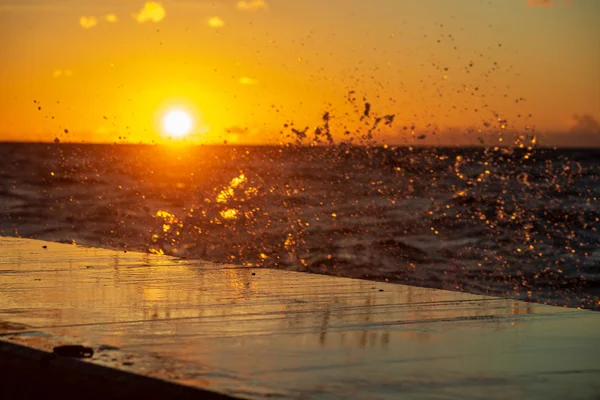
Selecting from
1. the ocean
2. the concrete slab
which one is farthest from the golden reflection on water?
the ocean

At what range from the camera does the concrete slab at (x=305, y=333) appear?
137 inches

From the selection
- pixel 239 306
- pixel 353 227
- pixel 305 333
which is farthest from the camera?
pixel 353 227

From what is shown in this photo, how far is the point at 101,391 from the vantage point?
3.44 m

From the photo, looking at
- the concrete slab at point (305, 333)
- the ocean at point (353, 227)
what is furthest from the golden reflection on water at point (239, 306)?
the ocean at point (353, 227)

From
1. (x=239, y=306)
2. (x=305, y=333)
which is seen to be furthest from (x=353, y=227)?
(x=305, y=333)

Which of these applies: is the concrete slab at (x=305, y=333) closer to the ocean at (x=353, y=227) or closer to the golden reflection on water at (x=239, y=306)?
the golden reflection on water at (x=239, y=306)

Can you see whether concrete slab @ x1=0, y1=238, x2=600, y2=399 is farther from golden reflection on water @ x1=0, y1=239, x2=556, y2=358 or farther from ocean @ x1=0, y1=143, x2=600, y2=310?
ocean @ x1=0, y1=143, x2=600, y2=310

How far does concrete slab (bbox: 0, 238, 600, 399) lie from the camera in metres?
3.48

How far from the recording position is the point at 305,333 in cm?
441

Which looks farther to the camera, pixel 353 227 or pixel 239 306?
pixel 353 227

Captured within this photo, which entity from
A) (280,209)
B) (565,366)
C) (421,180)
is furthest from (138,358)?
(421,180)

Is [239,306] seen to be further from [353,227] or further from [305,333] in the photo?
[353,227]

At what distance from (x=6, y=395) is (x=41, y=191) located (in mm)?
32502

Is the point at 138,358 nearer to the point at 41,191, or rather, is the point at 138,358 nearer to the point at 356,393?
the point at 356,393
